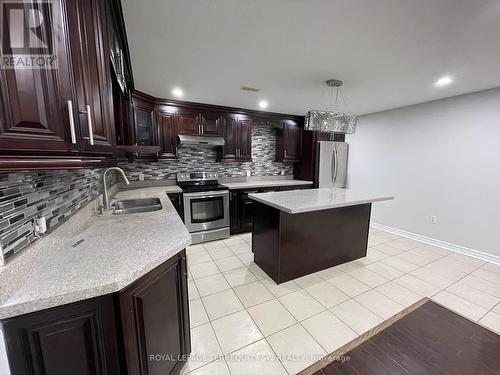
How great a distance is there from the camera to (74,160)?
80 centimetres

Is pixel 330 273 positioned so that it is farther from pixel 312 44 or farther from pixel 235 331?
pixel 312 44

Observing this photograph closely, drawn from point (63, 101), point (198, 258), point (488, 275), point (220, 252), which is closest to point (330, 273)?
point (220, 252)

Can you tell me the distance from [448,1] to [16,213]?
258 cm

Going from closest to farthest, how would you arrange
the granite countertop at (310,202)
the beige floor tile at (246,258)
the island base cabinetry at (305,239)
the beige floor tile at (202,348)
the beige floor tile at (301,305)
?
the beige floor tile at (202,348), the beige floor tile at (301,305), the granite countertop at (310,202), the island base cabinetry at (305,239), the beige floor tile at (246,258)

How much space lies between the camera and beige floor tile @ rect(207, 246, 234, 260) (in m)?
2.99

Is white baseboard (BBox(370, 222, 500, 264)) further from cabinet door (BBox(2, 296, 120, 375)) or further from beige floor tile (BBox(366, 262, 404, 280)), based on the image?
cabinet door (BBox(2, 296, 120, 375))

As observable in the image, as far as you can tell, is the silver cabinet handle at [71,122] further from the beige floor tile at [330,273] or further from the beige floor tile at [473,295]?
the beige floor tile at [473,295]

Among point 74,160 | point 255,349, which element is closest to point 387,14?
point 74,160

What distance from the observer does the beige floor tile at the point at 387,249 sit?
10.3 ft

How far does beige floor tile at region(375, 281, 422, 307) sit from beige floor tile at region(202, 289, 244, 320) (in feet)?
5.05

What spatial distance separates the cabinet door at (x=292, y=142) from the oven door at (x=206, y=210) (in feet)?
5.86

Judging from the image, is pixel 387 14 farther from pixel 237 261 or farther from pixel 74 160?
pixel 237 261

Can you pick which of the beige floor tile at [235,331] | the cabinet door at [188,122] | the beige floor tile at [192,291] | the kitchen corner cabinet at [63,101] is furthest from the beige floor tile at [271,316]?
the cabinet door at [188,122]

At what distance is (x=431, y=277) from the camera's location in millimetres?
2469
